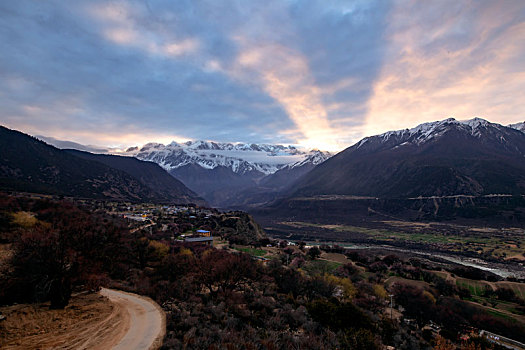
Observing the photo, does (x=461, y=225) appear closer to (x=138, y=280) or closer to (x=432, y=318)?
(x=432, y=318)

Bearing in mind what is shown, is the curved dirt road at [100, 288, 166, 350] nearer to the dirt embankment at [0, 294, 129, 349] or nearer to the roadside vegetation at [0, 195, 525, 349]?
the dirt embankment at [0, 294, 129, 349]

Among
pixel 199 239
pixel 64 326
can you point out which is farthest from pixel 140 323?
pixel 199 239

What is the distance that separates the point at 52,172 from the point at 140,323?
12219 cm

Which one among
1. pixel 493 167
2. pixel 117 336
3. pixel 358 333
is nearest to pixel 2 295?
pixel 117 336

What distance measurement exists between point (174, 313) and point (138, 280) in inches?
323

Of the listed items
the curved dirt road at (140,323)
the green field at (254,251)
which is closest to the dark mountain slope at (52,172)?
the green field at (254,251)

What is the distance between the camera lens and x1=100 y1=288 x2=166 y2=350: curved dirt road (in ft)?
32.3

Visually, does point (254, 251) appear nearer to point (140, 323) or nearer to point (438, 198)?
point (140, 323)

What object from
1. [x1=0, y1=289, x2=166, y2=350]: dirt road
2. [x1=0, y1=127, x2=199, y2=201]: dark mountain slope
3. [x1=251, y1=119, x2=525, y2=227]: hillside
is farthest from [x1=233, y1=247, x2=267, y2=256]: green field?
[x1=251, y1=119, x2=525, y2=227]: hillside

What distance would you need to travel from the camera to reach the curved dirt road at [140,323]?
985 cm

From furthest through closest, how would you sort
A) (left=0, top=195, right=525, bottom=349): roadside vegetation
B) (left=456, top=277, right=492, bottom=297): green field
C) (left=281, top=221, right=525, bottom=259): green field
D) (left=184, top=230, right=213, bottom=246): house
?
(left=281, top=221, right=525, bottom=259): green field < (left=184, top=230, right=213, bottom=246): house < (left=456, top=277, right=492, bottom=297): green field < (left=0, top=195, right=525, bottom=349): roadside vegetation

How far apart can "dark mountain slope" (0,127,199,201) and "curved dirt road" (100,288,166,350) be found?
79.3 m

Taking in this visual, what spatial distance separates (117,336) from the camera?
1050 cm

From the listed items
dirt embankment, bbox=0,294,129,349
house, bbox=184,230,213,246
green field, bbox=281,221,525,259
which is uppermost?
dirt embankment, bbox=0,294,129,349
